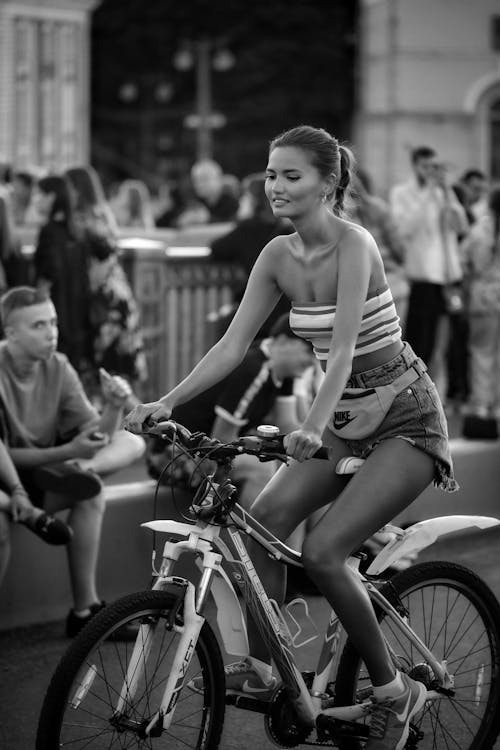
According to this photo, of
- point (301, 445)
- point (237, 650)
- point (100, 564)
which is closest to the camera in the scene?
point (301, 445)

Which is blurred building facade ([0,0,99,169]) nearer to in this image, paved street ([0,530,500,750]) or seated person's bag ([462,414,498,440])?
seated person's bag ([462,414,498,440])

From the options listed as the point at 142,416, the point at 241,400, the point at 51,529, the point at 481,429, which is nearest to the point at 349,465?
the point at 142,416

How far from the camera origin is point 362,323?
369cm

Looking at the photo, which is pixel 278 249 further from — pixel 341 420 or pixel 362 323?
pixel 341 420

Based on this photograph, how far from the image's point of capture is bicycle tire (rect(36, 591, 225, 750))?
3.30 meters

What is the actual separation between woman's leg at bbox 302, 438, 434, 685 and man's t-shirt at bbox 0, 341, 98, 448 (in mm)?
2014

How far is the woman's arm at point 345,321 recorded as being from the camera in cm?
342

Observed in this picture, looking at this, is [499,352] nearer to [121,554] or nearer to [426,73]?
[121,554]

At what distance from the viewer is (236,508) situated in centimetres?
356

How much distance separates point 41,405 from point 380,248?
4.01 meters

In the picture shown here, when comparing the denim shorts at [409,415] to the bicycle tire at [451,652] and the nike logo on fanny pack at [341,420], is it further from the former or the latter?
the bicycle tire at [451,652]

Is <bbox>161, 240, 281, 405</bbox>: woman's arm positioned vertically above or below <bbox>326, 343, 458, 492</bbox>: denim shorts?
above

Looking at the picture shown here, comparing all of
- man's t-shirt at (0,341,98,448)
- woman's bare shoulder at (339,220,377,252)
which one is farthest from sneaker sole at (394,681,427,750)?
man's t-shirt at (0,341,98,448)

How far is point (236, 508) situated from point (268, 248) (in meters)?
0.73
